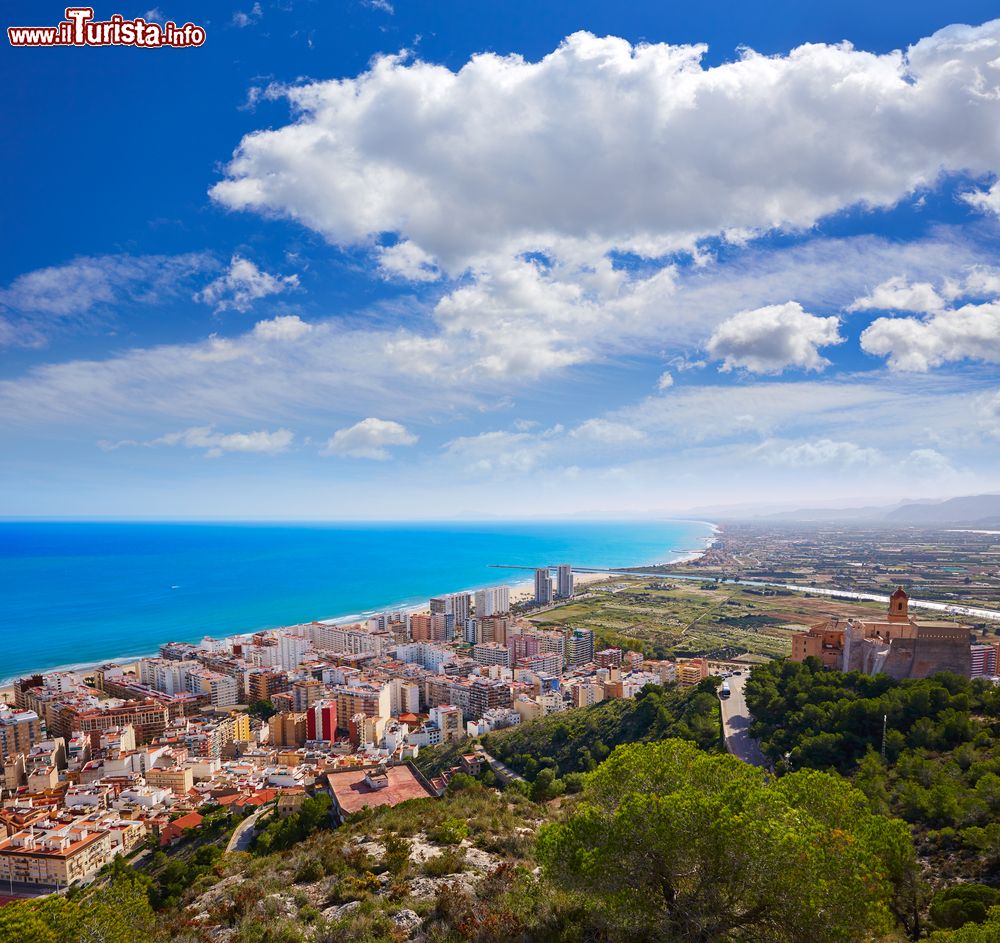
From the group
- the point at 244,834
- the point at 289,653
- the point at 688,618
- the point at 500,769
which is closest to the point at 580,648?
the point at 688,618

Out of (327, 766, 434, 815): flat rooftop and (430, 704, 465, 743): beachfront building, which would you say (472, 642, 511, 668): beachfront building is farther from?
(327, 766, 434, 815): flat rooftop

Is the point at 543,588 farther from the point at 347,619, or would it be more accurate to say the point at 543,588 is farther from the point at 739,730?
the point at 739,730

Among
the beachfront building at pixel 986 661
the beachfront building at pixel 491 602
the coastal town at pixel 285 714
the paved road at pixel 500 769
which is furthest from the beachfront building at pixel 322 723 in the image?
the beachfront building at pixel 491 602

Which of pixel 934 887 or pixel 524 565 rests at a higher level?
pixel 934 887

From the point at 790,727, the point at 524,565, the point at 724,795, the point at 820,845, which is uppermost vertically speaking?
the point at 724,795

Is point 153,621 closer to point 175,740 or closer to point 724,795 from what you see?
point 175,740

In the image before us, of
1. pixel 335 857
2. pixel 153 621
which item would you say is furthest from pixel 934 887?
pixel 153 621
